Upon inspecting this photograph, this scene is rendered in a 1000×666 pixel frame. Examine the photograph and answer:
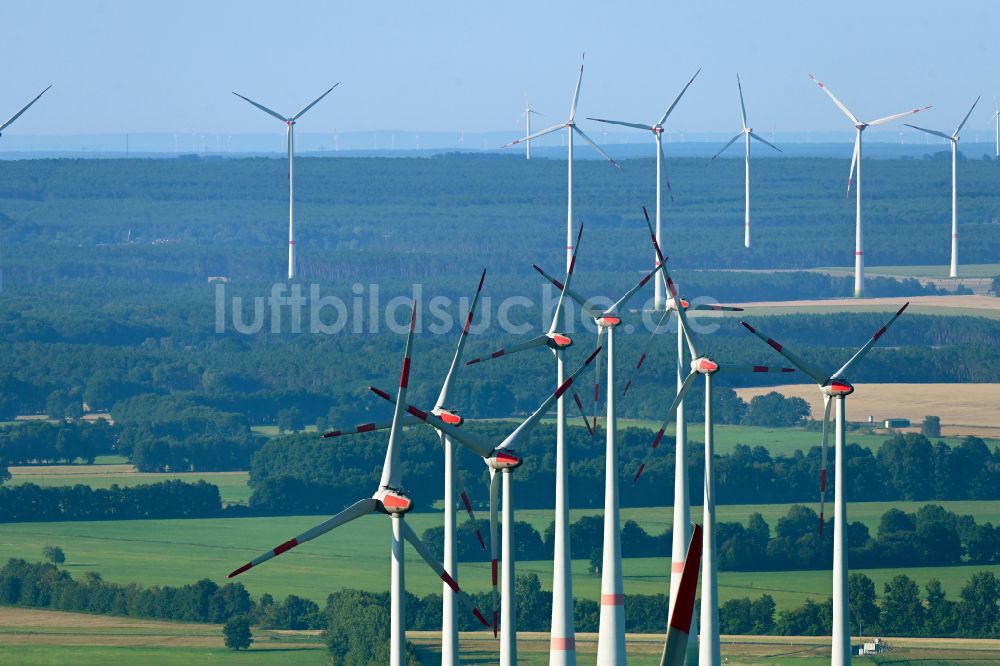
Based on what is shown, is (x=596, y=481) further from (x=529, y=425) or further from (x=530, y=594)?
(x=529, y=425)

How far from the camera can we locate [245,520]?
163 meters

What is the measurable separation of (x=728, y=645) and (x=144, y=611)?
127 feet

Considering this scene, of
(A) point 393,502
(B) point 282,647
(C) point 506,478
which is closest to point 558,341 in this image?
(C) point 506,478

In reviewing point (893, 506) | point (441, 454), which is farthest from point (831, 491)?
point (441, 454)

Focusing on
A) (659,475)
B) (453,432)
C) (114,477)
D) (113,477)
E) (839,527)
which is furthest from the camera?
(114,477)

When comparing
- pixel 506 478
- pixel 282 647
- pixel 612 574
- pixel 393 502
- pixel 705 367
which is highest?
pixel 705 367

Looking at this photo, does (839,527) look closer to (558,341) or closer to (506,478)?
(506,478)

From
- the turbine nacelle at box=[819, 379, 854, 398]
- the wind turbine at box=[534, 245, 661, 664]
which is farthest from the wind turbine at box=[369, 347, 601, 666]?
the turbine nacelle at box=[819, 379, 854, 398]

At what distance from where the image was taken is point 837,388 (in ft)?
219

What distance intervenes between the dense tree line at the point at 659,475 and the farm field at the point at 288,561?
5.40 m

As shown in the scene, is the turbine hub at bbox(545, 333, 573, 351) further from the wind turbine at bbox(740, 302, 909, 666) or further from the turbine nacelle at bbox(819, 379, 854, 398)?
the turbine nacelle at bbox(819, 379, 854, 398)

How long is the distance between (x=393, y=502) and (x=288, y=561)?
3628 inches

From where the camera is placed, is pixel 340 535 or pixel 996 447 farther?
pixel 996 447

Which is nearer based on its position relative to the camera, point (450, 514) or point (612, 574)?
point (450, 514)
